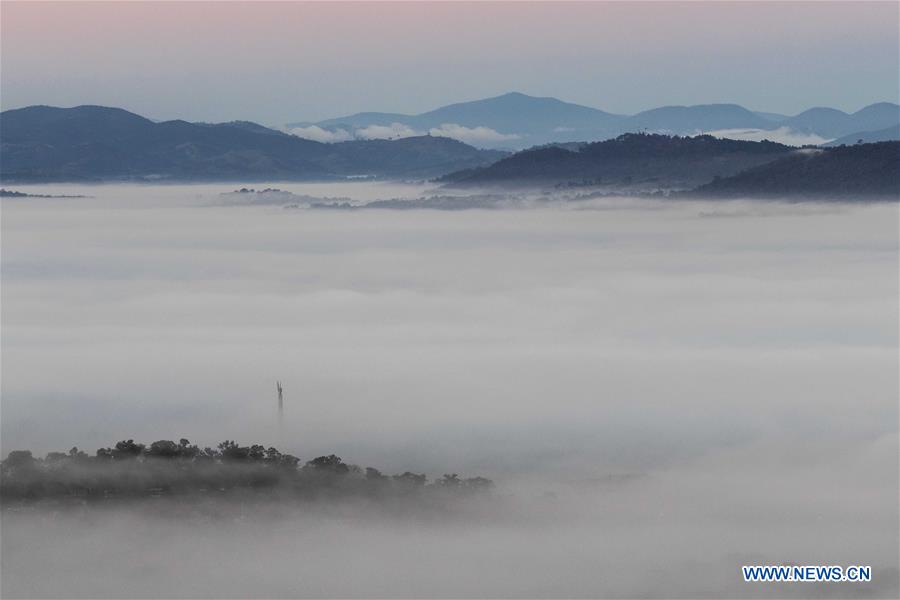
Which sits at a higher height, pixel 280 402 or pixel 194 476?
pixel 194 476

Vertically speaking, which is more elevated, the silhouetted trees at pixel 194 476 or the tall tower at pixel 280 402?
the silhouetted trees at pixel 194 476

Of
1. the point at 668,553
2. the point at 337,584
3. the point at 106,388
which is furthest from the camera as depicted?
the point at 106,388

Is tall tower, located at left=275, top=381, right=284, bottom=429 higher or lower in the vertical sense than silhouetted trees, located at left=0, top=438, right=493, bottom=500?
lower

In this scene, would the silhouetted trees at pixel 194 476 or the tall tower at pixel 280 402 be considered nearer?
the silhouetted trees at pixel 194 476

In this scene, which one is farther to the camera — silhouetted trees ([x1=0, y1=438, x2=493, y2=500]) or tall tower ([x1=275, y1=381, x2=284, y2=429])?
tall tower ([x1=275, y1=381, x2=284, y2=429])

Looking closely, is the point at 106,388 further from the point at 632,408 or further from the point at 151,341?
the point at 151,341

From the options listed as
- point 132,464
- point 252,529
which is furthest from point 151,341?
point 252,529

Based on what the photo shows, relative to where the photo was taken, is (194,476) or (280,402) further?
(280,402)

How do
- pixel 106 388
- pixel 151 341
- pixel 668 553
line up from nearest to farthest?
1. pixel 668 553
2. pixel 106 388
3. pixel 151 341
